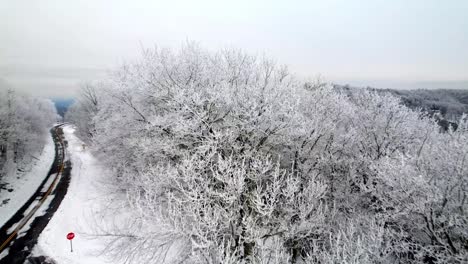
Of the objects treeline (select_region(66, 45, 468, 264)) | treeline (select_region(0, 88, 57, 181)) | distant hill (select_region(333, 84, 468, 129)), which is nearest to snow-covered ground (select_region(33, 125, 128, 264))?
treeline (select_region(66, 45, 468, 264))

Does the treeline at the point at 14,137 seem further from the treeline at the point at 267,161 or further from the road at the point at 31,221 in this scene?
the treeline at the point at 267,161

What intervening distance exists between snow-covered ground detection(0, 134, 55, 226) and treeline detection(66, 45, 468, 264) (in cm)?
Answer: 823

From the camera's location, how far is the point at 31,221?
17.3 meters

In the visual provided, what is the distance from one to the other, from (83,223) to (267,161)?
1386 centimetres

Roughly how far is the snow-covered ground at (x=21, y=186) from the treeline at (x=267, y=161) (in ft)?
27.0

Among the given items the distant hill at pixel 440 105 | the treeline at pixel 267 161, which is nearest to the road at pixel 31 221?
the treeline at pixel 267 161

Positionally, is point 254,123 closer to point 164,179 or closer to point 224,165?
point 224,165

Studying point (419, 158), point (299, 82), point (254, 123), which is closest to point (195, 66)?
point (254, 123)

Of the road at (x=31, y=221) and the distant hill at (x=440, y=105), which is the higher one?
the distant hill at (x=440, y=105)

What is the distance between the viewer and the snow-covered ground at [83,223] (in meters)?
13.3

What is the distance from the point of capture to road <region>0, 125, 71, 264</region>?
13.7 meters

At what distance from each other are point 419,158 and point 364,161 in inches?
186

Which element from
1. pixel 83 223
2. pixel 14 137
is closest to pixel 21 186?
pixel 14 137

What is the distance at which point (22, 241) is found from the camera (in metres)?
14.8
